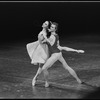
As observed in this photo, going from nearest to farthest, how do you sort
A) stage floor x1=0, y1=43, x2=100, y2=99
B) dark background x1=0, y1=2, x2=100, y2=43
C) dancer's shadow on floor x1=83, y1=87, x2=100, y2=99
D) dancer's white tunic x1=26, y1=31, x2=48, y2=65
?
dancer's shadow on floor x1=83, y1=87, x2=100, y2=99 < stage floor x1=0, y1=43, x2=100, y2=99 < dancer's white tunic x1=26, y1=31, x2=48, y2=65 < dark background x1=0, y1=2, x2=100, y2=43

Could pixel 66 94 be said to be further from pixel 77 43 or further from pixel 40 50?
pixel 77 43

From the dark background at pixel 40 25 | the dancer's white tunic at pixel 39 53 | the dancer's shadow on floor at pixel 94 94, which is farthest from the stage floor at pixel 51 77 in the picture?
the dark background at pixel 40 25

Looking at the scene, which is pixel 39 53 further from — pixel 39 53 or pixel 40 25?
pixel 40 25

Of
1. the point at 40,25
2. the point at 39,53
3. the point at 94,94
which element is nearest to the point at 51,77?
the point at 39,53

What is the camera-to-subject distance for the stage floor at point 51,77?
8209 millimetres

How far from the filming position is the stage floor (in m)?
8.21

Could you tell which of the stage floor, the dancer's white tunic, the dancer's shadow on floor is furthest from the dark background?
the dancer's shadow on floor

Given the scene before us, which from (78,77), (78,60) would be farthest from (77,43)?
(78,77)

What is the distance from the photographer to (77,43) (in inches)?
585

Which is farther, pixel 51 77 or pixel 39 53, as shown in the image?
pixel 51 77

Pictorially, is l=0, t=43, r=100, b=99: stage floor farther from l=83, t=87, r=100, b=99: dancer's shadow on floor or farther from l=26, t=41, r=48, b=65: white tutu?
l=26, t=41, r=48, b=65: white tutu

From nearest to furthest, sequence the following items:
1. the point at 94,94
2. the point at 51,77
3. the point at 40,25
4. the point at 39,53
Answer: the point at 94,94, the point at 39,53, the point at 51,77, the point at 40,25

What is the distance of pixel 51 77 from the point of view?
31.6 feet

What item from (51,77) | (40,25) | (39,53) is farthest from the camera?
(40,25)
